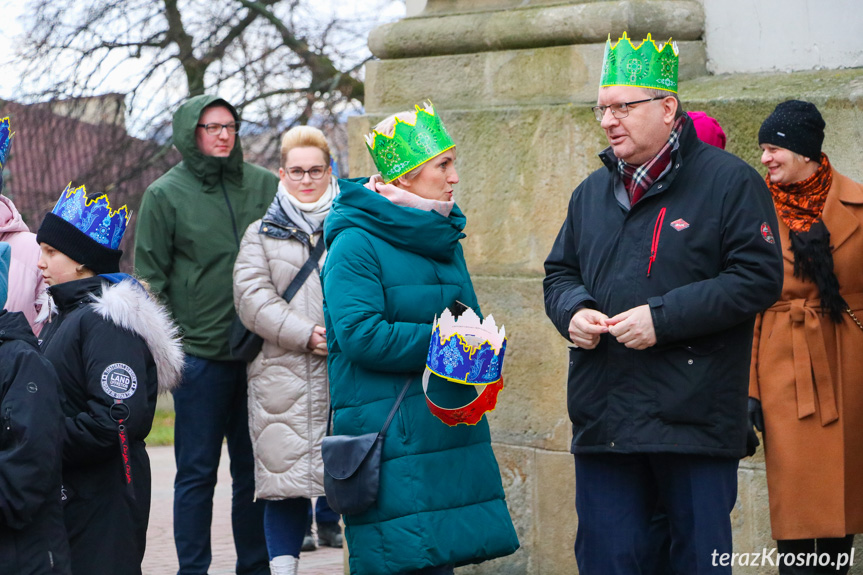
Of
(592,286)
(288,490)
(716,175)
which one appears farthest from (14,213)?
(716,175)

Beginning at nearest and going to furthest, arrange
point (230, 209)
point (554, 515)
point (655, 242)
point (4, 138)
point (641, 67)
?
point (655, 242) → point (641, 67) → point (4, 138) → point (554, 515) → point (230, 209)

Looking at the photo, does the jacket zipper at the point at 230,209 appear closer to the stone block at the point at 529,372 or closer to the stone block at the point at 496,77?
the stone block at the point at 496,77

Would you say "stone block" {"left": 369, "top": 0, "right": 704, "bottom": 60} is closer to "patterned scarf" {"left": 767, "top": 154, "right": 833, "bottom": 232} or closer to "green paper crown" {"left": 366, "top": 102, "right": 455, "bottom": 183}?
"patterned scarf" {"left": 767, "top": 154, "right": 833, "bottom": 232}

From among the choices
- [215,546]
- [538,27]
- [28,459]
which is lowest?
[215,546]

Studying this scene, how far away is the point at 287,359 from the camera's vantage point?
5.39m

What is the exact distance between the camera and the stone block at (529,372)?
5250 mm

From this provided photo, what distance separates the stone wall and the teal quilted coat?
1178 millimetres

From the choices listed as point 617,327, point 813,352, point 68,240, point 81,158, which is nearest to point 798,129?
point 813,352

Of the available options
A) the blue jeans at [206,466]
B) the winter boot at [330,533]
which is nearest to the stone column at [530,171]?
the blue jeans at [206,466]

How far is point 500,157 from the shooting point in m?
5.41

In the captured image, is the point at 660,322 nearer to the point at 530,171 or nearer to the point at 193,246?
the point at 530,171

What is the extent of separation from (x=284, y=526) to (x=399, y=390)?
160cm

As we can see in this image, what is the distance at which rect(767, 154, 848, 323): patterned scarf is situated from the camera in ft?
14.8

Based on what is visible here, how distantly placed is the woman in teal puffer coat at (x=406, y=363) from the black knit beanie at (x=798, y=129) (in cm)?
120
